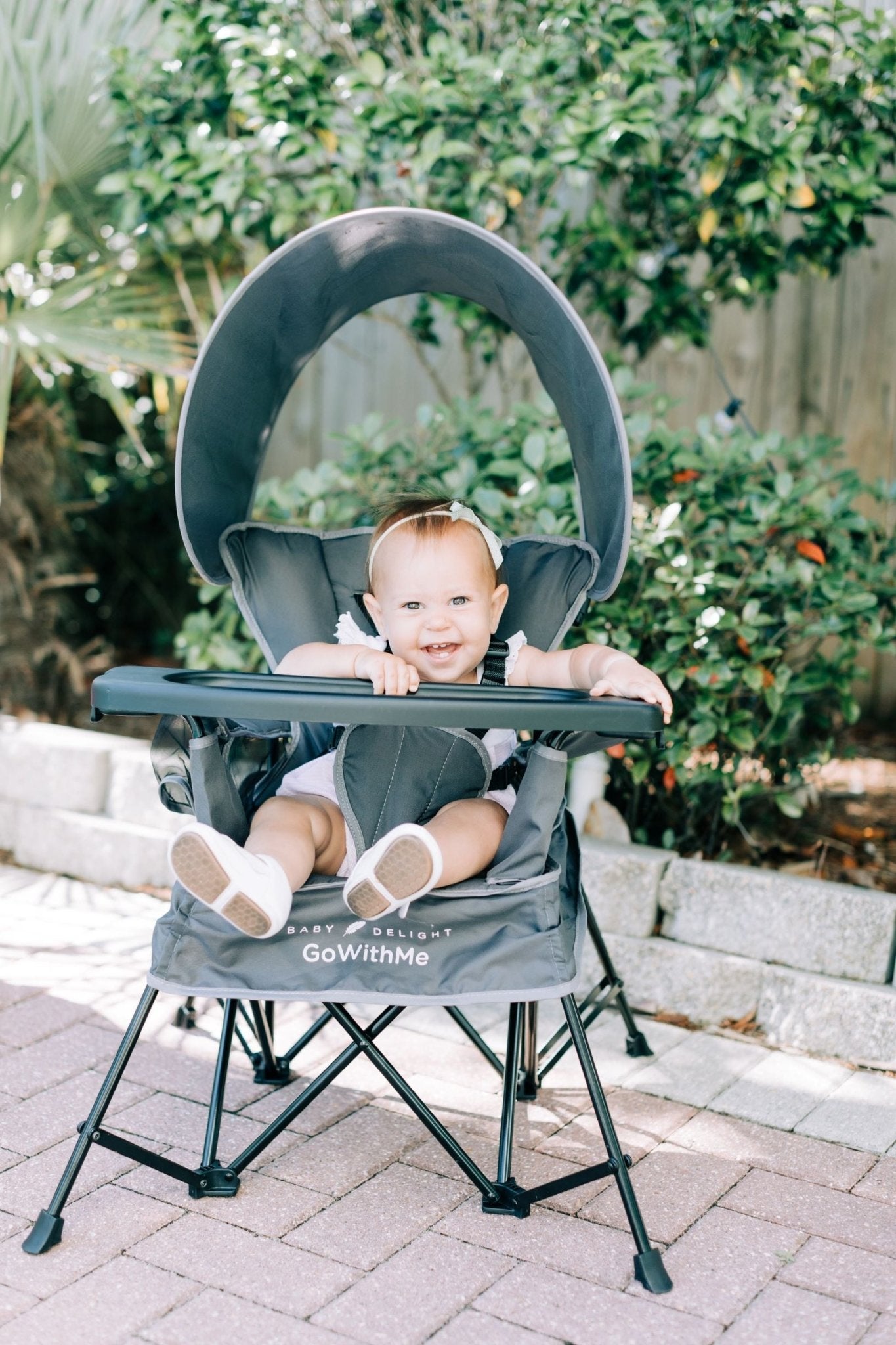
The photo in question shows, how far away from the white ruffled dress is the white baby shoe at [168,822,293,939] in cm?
33

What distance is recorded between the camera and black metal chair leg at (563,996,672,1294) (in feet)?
6.44

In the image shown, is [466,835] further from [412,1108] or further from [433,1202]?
[433,1202]

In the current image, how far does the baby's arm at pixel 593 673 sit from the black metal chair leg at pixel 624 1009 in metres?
0.45

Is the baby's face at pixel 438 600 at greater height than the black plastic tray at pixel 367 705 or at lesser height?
greater

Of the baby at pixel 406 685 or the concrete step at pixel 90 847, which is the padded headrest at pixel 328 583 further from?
the concrete step at pixel 90 847

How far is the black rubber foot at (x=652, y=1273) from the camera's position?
195cm

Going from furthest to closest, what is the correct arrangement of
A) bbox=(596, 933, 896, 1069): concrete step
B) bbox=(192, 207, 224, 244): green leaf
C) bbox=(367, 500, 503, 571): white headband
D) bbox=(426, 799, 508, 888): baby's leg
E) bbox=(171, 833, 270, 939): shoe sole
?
bbox=(192, 207, 224, 244): green leaf < bbox=(596, 933, 896, 1069): concrete step < bbox=(367, 500, 503, 571): white headband < bbox=(426, 799, 508, 888): baby's leg < bbox=(171, 833, 270, 939): shoe sole

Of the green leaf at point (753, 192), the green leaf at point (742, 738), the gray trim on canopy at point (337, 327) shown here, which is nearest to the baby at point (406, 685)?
the gray trim on canopy at point (337, 327)

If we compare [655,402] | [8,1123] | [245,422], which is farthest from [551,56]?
[8,1123]

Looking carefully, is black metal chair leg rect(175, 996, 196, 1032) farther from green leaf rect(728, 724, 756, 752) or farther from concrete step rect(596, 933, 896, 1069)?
green leaf rect(728, 724, 756, 752)

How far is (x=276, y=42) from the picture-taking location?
123 inches

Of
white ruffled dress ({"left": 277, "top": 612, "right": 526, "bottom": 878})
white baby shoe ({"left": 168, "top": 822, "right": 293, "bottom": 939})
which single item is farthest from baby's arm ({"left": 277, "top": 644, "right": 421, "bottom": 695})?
white baby shoe ({"left": 168, "top": 822, "right": 293, "bottom": 939})

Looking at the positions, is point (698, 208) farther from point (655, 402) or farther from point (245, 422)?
point (245, 422)

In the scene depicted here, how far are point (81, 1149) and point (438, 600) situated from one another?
108 centimetres
